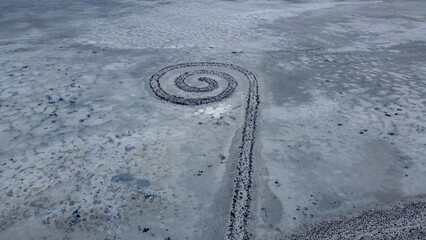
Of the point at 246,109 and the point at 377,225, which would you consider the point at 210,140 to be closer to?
the point at 246,109

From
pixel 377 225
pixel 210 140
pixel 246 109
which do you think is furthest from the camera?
pixel 246 109

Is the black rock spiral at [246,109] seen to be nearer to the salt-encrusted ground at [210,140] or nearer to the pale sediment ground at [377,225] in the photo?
the salt-encrusted ground at [210,140]

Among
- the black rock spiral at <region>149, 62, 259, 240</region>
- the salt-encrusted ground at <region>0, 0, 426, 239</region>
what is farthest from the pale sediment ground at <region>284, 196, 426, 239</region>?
the black rock spiral at <region>149, 62, 259, 240</region>

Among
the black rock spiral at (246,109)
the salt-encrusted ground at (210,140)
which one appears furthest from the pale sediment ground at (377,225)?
the black rock spiral at (246,109)

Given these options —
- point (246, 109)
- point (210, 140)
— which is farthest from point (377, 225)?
point (246, 109)

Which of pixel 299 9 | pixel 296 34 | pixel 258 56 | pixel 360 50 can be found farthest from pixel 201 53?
pixel 299 9

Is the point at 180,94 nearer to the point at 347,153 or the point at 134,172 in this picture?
the point at 134,172

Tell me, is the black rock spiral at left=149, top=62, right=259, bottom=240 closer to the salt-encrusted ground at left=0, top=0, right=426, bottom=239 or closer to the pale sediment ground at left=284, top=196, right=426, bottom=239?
the salt-encrusted ground at left=0, top=0, right=426, bottom=239
